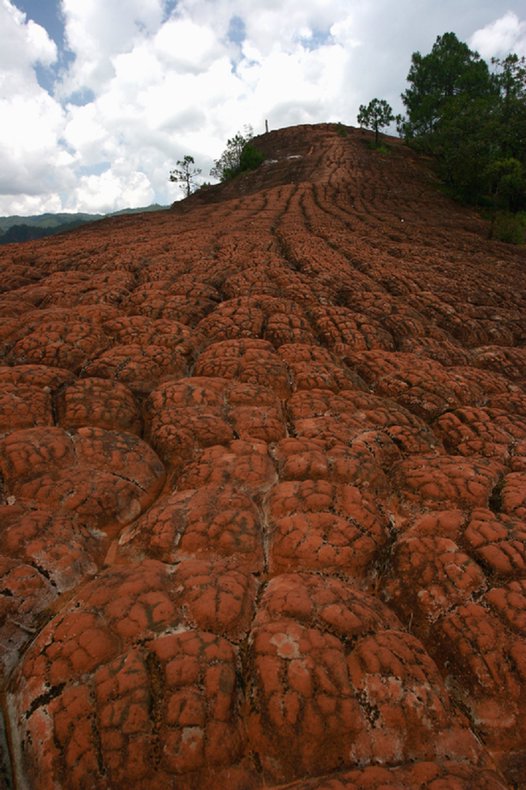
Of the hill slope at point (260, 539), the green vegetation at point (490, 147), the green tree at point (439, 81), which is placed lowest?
the hill slope at point (260, 539)

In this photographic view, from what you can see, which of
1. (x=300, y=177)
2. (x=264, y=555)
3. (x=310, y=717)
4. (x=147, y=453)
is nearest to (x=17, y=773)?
(x=310, y=717)

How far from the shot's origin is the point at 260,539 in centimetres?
226

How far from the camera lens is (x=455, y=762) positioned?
1516 mm

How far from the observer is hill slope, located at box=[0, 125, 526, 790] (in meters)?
1.49

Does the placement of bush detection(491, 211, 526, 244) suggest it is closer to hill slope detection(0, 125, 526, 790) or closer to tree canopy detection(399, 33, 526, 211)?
tree canopy detection(399, 33, 526, 211)

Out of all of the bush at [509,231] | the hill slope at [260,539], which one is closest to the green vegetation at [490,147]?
the bush at [509,231]

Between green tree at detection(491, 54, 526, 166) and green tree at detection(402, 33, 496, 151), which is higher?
green tree at detection(402, 33, 496, 151)

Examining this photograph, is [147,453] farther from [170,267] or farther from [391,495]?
[170,267]

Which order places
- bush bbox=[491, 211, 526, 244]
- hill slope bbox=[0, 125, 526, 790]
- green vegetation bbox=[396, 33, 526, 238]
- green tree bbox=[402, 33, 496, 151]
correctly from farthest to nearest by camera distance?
green tree bbox=[402, 33, 496, 151]
green vegetation bbox=[396, 33, 526, 238]
bush bbox=[491, 211, 526, 244]
hill slope bbox=[0, 125, 526, 790]

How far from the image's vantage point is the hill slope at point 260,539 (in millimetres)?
1491

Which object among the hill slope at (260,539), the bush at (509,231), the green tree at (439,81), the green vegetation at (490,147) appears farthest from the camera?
the green tree at (439,81)

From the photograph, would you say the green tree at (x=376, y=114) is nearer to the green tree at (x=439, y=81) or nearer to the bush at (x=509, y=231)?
the green tree at (x=439, y=81)

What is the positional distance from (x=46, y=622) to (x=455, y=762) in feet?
5.43

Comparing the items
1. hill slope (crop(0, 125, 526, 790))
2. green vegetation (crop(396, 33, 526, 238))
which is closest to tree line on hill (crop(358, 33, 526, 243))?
green vegetation (crop(396, 33, 526, 238))
